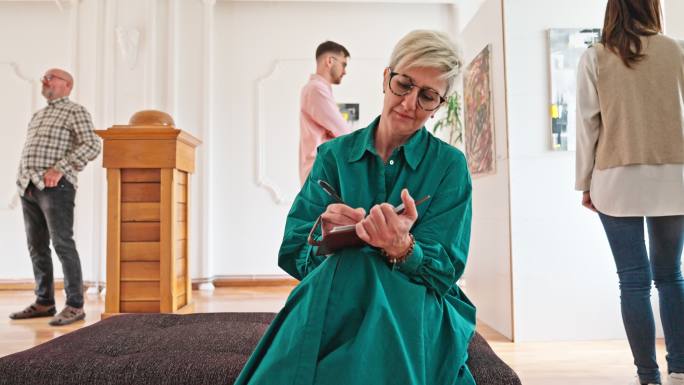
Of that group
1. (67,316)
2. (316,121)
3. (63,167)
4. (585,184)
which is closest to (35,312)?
(67,316)

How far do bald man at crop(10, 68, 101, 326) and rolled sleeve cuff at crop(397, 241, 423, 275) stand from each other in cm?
283

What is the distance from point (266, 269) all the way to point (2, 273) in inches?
94.5

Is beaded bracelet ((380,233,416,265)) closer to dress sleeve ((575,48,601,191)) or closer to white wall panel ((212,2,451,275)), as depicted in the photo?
dress sleeve ((575,48,601,191))

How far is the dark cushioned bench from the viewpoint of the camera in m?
1.22

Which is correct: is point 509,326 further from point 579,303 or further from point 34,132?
point 34,132

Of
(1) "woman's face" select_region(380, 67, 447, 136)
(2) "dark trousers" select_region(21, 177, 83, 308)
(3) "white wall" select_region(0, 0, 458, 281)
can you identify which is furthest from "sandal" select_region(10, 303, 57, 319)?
(1) "woman's face" select_region(380, 67, 447, 136)

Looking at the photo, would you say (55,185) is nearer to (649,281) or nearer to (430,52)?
(430,52)

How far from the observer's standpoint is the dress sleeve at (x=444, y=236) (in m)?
0.95

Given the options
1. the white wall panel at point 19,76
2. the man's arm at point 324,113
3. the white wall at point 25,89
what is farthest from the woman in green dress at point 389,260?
the white wall panel at point 19,76

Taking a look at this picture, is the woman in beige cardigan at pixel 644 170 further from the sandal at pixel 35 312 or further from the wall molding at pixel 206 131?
the wall molding at pixel 206 131

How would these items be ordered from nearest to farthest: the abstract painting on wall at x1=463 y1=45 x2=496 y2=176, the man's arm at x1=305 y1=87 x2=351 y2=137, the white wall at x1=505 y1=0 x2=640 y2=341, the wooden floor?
1. the wooden floor
2. the man's arm at x1=305 y1=87 x2=351 y2=137
3. the white wall at x1=505 y1=0 x2=640 y2=341
4. the abstract painting on wall at x1=463 y1=45 x2=496 y2=176

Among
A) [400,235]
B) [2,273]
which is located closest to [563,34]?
[400,235]

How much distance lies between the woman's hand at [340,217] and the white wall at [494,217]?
1923 millimetres

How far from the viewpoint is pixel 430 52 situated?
112 centimetres
